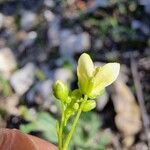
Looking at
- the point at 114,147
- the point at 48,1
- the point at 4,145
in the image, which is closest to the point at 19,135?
the point at 4,145

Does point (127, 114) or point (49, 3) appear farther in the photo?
point (49, 3)

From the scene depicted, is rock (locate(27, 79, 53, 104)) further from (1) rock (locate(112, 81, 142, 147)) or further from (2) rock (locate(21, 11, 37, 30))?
(2) rock (locate(21, 11, 37, 30))

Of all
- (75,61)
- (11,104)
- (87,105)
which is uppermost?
(87,105)

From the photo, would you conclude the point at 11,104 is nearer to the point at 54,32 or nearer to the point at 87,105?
the point at 54,32

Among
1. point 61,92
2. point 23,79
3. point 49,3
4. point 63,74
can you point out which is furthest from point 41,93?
point 61,92

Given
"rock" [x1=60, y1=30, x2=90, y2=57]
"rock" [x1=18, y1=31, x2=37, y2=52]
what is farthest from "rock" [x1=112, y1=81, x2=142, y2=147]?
"rock" [x1=18, y1=31, x2=37, y2=52]

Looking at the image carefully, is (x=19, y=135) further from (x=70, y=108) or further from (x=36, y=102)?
(x=36, y=102)
